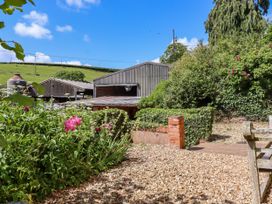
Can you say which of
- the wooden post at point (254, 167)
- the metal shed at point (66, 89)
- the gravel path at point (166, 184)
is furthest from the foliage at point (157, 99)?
the metal shed at point (66, 89)

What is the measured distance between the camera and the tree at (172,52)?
125ft

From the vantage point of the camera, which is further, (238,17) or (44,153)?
(238,17)

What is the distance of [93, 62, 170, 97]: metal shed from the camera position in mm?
22656

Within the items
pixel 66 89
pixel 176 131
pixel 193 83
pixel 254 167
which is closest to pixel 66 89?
pixel 66 89

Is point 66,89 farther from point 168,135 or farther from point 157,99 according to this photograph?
point 168,135

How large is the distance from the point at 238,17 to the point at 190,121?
20.3 meters

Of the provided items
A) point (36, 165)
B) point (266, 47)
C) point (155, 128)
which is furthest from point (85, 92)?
point (36, 165)

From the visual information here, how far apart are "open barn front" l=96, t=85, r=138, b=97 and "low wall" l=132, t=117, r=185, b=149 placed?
15.9 meters

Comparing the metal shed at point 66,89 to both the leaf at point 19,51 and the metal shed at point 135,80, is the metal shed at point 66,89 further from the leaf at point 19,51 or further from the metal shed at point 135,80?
the leaf at point 19,51

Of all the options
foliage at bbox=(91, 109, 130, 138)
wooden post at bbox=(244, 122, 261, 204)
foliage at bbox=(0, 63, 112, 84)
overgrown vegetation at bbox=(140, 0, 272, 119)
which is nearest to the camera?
wooden post at bbox=(244, 122, 261, 204)

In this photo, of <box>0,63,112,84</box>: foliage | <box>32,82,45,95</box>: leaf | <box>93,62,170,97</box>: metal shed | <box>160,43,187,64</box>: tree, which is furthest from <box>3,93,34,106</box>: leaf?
<box>0,63,112,84</box>: foliage

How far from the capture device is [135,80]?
24.0m

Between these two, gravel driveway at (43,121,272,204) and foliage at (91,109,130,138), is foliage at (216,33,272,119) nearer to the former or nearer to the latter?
foliage at (91,109,130,138)

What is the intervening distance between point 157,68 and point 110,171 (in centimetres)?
1829
